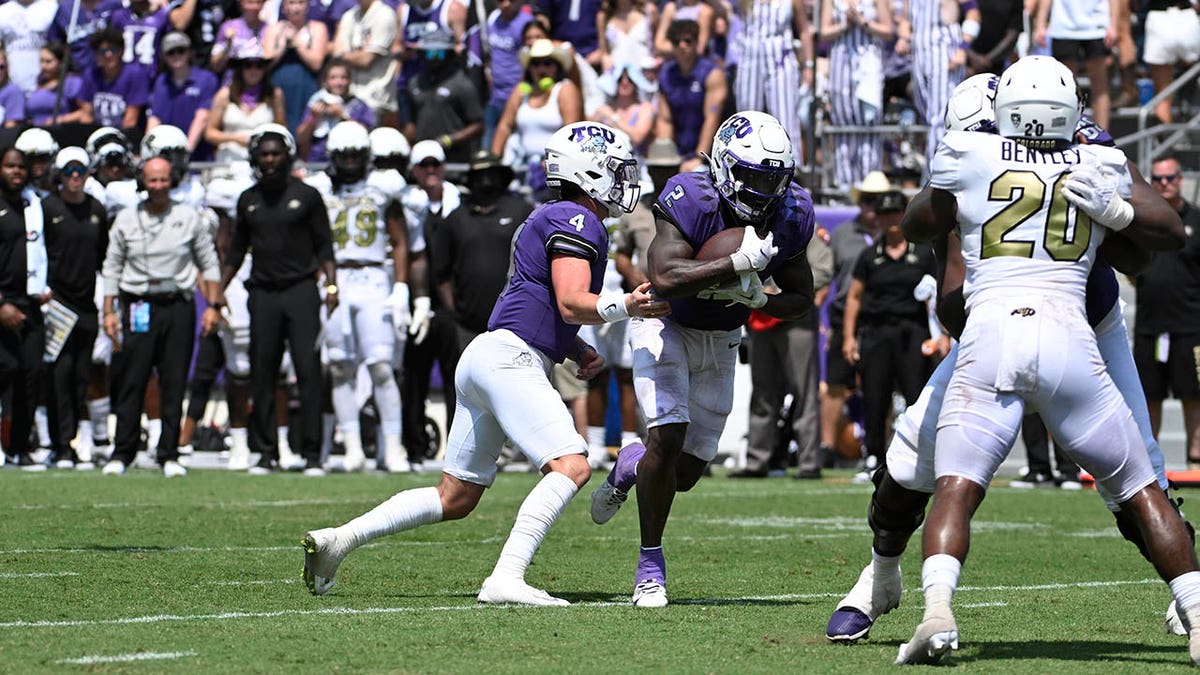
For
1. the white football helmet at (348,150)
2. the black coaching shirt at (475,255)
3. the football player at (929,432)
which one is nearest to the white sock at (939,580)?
the football player at (929,432)

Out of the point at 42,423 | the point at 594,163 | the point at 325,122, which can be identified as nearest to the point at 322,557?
the point at 594,163

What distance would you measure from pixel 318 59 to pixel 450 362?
4.56 metres

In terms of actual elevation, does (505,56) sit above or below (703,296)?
above

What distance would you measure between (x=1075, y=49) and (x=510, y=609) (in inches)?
421

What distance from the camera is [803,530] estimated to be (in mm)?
10117

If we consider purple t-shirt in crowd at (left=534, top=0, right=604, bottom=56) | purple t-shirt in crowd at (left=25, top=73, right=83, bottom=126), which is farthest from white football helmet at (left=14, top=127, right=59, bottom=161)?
purple t-shirt in crowd at (left=534, top=0, right=604, bottom=56)

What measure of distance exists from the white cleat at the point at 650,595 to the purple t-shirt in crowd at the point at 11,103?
1293cm

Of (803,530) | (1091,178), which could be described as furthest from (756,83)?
(1091,178)

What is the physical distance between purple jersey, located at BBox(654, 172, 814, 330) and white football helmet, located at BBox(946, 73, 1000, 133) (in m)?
0.77

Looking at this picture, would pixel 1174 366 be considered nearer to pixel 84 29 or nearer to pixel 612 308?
pixel 612 308

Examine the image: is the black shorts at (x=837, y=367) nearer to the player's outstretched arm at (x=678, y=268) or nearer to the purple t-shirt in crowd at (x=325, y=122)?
the purple t-shirt in crowd at (x=325, y=122)

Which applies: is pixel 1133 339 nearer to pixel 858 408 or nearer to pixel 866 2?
pixel 858 408

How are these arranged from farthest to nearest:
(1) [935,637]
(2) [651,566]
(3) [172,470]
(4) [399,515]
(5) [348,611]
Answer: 1. (3) [172,470]
2. (4) [399,515]
3. (2) [651,566]
4. (5) [348,611]
5. (1) [935,637]

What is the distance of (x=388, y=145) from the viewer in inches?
575
